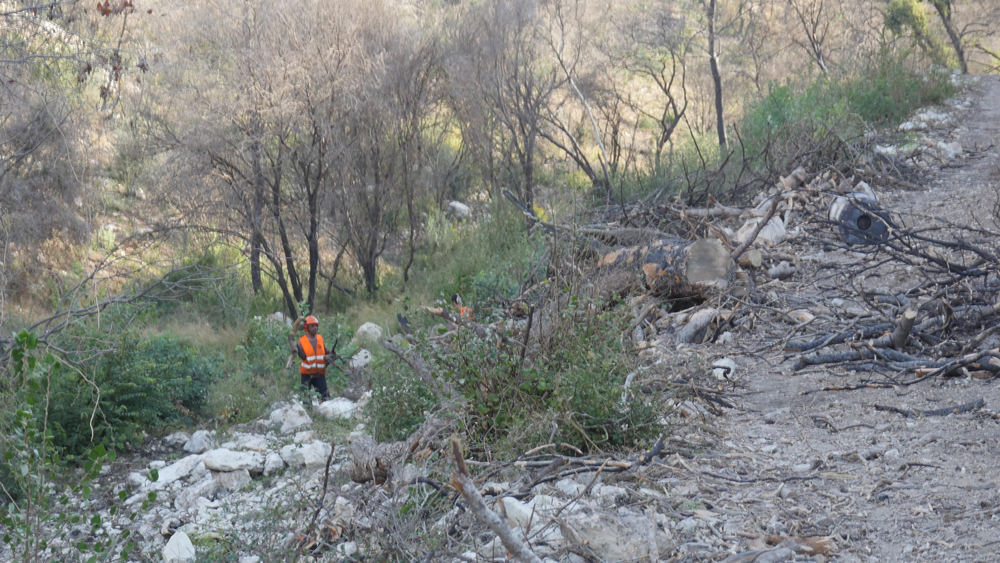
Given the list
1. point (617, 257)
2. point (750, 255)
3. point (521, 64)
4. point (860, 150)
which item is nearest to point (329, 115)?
point (521, 64)

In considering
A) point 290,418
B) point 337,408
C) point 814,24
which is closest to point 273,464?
point 290,418

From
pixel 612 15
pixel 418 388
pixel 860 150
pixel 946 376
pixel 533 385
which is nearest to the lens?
pixel 533 385

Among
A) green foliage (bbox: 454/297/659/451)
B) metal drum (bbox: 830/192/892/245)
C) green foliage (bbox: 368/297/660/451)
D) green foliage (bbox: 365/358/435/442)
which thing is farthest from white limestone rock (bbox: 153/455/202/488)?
metal drum (bbox: 830/192/892/245)

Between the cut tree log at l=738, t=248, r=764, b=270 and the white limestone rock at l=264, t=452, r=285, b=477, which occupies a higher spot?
the cut tree log at l=738, t=248, r=764, b=270

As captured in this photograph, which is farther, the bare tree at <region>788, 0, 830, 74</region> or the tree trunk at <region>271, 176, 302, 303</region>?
the bare tree at <region>788, 0, 830, 74</region>

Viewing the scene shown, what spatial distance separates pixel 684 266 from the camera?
6426mm

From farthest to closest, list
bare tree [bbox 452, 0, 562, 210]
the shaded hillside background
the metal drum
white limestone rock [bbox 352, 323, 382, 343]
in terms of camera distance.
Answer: bare tree [bbox 452, 0, 562, 210], white limestone rock [bbox 352, 323, 382, 343], the shaded hillside background, the metal drum

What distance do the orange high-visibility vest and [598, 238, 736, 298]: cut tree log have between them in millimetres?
2855

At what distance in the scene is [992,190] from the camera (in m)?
8.13

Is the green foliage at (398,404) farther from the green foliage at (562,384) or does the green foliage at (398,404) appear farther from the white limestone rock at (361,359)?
the white limestone rock at (361,359)

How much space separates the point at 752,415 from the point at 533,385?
1332 millimetres

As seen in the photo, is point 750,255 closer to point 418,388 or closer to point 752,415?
point 752,415

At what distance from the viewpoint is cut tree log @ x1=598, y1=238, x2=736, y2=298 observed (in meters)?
6.34

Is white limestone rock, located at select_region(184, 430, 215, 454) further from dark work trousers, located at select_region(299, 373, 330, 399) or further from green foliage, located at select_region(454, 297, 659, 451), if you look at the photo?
green foliage, located at select_region(454, 297, 659, 451)
